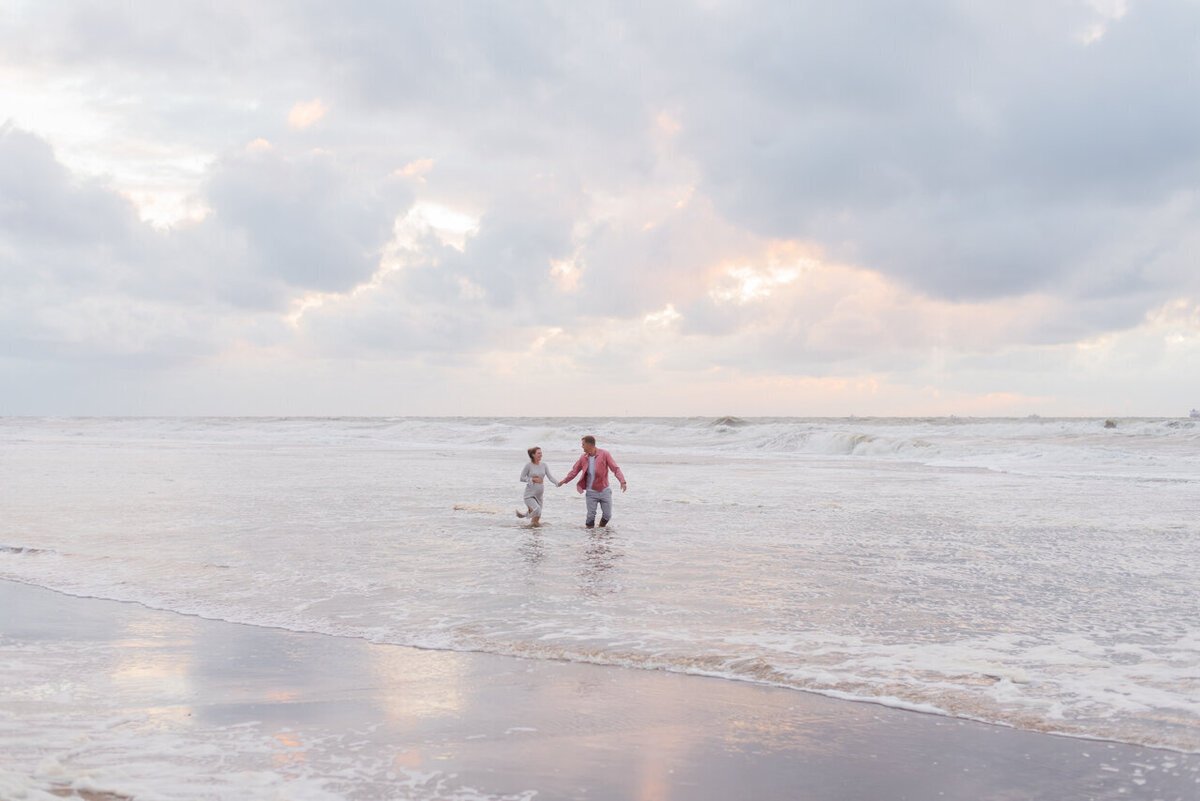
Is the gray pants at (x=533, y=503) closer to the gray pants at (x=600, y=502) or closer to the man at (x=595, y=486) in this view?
the man at (x=595, y=486)

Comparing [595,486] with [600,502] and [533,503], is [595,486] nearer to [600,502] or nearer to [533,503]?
[600,502]

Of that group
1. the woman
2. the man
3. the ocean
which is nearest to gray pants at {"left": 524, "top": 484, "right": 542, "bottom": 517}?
the woman

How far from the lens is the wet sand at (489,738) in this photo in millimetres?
3996

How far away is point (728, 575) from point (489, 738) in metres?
5.42

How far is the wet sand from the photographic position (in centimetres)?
400

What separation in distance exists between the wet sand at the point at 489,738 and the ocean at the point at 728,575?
0.47m

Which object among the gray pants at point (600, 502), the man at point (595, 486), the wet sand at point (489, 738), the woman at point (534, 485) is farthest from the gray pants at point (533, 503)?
the wet sand at point (489, 738)

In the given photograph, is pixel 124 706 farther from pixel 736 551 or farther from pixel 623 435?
pixel 623 435

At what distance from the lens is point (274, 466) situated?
27.9 metres

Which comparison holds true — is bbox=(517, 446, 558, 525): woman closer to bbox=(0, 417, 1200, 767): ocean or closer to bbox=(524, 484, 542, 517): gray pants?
bbox=(524, 484, 542, 517): gray pants

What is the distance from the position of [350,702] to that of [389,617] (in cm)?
243

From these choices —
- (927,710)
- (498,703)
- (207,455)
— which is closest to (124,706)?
(498,703)

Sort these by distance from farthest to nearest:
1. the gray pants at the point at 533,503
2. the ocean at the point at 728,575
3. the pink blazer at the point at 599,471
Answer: the pink blazer at the point at 599,471 < the gray pants at the point at 533,503 < the ocean at the point at 728,575

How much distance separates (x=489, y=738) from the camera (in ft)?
15.1
